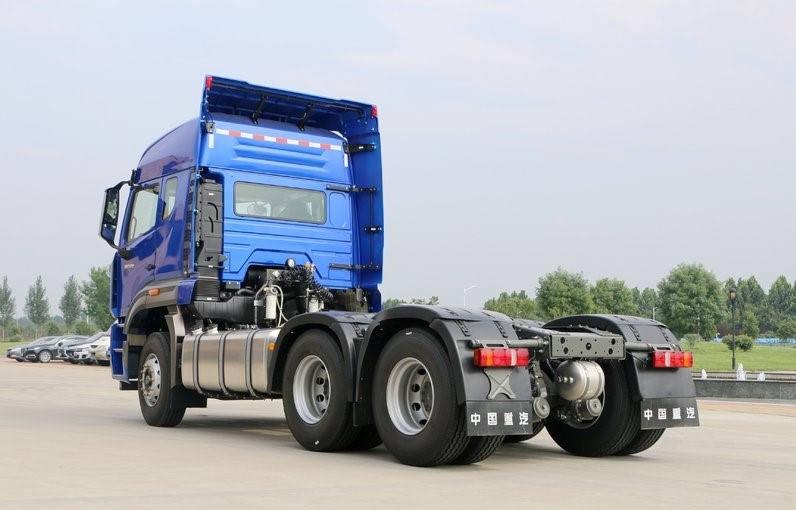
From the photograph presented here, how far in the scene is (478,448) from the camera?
8.48 metres

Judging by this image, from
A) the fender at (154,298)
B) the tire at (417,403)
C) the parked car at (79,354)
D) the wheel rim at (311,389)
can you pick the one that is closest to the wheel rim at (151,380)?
the fender at (154,298)

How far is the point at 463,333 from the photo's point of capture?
8320 mm

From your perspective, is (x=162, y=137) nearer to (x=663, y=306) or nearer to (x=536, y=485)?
(x=536, y=485)

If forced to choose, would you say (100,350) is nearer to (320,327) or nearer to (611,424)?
(320,327)

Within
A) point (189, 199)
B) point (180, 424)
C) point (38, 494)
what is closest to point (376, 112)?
point (189, 199)

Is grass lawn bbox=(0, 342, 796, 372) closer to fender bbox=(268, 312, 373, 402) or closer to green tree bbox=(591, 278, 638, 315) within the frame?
green tree bbox=(591, 278, 638, 315)

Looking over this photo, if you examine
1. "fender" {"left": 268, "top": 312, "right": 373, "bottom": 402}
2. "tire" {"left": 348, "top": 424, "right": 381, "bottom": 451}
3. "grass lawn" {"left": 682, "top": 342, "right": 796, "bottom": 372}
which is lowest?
"grass lawn" {"left": 682, "top": 342, "right": 796, "bottom": 372}

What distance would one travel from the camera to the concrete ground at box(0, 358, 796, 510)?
22.0 ft

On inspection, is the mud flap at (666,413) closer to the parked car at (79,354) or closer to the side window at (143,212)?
the side window at (143,212)

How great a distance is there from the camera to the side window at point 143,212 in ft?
43.7

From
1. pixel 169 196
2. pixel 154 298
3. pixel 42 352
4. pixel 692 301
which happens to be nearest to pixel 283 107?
pixel 169 196

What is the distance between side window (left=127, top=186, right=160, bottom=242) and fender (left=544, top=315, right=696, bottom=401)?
19.4ft

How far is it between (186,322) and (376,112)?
143 inches

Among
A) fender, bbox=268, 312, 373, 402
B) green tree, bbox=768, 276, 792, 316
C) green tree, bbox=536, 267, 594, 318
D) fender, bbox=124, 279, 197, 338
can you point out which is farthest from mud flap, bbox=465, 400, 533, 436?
green tree, bbox=768, 276, 792, 316
